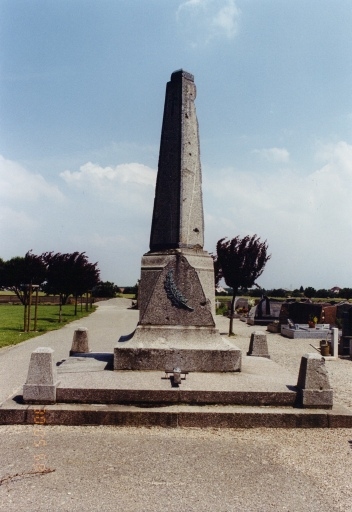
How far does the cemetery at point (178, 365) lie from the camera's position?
4.95m

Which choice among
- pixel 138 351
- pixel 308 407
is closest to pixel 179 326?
pixel 138 351

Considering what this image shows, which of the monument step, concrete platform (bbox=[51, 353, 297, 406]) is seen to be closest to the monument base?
concrete platform (bbox=[51, 353, 297, 406])

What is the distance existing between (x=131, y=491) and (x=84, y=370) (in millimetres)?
2971

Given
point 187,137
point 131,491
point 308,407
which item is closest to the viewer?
point 131,491

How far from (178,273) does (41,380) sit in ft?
8.06

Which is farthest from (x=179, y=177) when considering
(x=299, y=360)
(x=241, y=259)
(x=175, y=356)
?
(x=241, y=259)

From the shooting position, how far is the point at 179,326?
643 centimetres

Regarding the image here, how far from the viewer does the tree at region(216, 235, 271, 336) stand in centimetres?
1873

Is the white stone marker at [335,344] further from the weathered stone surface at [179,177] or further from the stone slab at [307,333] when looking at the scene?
the weathered stone surface at [179,177]

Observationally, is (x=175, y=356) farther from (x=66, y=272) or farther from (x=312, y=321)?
(x=66, y=272)

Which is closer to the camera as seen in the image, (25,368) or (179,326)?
(179,326)

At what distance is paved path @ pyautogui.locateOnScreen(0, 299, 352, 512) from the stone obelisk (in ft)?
4.66

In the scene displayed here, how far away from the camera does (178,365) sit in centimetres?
607

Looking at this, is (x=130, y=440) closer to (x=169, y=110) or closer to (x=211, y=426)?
(x=211, y=426)
